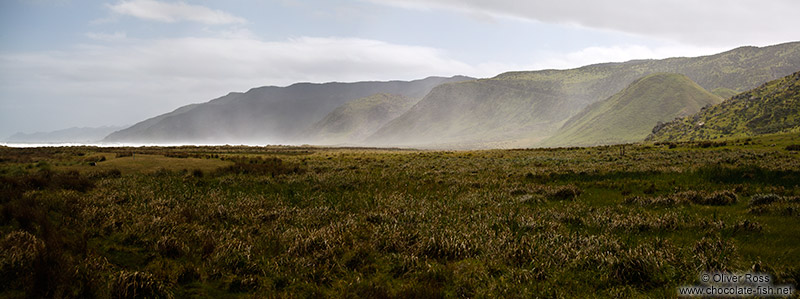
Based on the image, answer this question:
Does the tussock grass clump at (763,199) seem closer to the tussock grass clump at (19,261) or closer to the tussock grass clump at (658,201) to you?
the tussock grass clump at (658,201)

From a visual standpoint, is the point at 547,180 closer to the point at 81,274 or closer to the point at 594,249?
the point at 594,249

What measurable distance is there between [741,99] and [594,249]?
15589 centimetres

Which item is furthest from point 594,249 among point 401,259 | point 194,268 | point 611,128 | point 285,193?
point 611,128

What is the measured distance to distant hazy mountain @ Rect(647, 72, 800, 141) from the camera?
9494 cm

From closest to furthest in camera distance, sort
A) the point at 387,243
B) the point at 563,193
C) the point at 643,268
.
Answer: the point at 643,268
the point at 387,243
the point at 563,193

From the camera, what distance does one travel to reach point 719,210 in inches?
474

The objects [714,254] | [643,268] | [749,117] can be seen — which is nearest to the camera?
[643,268]

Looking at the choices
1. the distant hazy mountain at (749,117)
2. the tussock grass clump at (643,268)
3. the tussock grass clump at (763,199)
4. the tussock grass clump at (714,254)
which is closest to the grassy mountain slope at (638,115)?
→ the distant hazy mountain at (749,117)

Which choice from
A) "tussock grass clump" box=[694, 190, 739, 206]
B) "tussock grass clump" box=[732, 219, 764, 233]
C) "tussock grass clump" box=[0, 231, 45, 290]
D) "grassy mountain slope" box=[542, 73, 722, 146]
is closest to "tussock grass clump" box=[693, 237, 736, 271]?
"tussock grass clump" box=[732, 219, 764, 233]

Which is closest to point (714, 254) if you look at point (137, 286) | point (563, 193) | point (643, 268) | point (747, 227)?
point (643, 268)

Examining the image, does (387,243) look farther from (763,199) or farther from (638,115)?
(638,115)

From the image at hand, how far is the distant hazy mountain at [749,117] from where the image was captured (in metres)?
94.9

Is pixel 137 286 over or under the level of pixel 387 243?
over

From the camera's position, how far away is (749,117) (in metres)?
105
